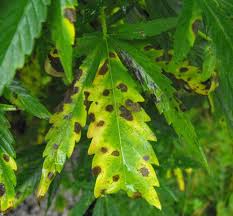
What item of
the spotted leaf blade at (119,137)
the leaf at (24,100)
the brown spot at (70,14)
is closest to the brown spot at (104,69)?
the spotted leaf blade at (119,137)

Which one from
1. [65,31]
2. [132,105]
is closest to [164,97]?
[132,105]

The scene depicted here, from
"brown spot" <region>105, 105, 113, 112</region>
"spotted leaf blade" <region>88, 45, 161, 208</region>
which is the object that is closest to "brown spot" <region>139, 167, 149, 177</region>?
"spotted leaf blade" <region>88, 45, 161, 208</region>

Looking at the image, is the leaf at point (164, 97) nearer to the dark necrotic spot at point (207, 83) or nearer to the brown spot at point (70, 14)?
the dark necrotic spot at point (207, 83)

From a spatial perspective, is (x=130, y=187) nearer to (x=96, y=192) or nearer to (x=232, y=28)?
(x=96, y=192)

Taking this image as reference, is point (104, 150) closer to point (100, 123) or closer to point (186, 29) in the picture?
point (100, 123)

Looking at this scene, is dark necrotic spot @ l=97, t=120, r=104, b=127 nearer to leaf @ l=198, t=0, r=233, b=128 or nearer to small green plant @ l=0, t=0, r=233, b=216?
small green plant @ l=0, t=0, r=233, b=216

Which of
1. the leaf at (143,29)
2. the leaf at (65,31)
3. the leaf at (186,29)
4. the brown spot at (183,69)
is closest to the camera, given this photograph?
the leaf at (65,31)
